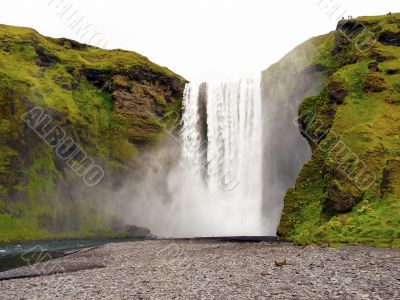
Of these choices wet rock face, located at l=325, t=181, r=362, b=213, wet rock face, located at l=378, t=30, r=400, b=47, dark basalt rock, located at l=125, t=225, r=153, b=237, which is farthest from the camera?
dark basalt rock, located at l=125, t=225, r=153, b=237

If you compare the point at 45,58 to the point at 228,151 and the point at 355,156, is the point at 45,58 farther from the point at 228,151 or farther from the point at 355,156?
the point at 355,156

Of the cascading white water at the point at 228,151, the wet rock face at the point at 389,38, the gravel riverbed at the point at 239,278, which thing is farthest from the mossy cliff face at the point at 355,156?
the cascading white water at the point at 228,151

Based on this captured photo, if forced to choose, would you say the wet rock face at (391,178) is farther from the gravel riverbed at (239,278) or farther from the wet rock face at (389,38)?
the wet rock face at (389,38)

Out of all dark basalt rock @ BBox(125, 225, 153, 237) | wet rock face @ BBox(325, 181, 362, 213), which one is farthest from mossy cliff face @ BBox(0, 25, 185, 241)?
wet rock face @ BBox(325, 181, 362, 213)

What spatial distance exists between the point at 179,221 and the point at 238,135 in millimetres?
24855

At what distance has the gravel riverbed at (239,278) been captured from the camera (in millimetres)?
17641

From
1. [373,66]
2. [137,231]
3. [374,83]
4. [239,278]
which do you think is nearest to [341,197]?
[374,83]

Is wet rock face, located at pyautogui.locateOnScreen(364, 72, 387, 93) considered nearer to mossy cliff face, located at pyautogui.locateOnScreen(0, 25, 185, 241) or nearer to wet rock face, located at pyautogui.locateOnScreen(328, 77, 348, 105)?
wet rock face, located at pyautogui.locateOnScreen(328, 77, 348, 105)

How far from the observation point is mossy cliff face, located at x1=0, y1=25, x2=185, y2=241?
277 ft

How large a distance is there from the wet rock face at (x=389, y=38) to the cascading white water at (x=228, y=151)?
30.9 meters

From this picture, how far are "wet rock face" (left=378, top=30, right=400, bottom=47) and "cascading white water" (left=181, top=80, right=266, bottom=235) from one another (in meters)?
30.9

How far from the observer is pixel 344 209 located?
37.3 meters

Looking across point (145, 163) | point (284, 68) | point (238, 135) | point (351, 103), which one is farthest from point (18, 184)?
point (351, 103)

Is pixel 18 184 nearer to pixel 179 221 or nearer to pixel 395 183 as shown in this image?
pixel 179 221
